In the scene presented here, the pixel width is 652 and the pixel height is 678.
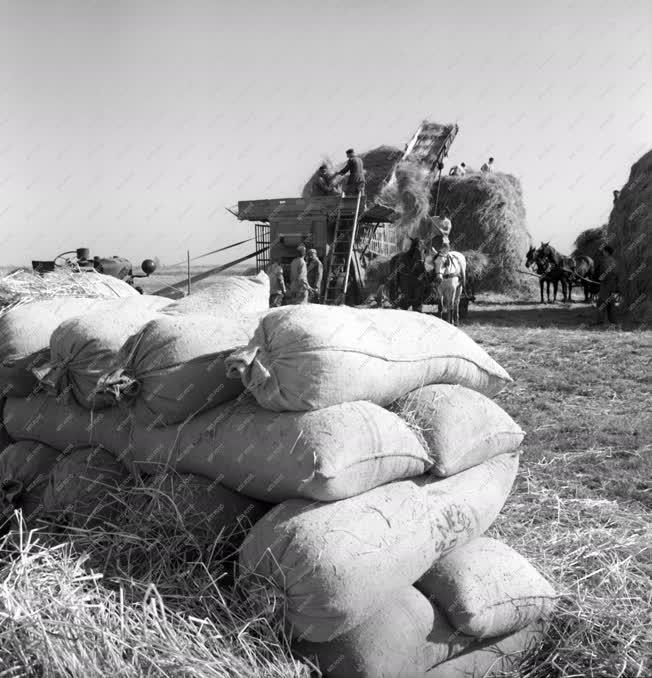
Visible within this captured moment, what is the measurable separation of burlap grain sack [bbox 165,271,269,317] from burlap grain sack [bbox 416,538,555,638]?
133 centimetres

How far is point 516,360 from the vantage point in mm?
7801

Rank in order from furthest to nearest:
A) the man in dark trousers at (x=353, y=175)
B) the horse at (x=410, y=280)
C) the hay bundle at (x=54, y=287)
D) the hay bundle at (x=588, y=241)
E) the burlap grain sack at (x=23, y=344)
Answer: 1. the hay bundle at (x=588, y=241)
2. the man in dark trousers at (x=353, y=175)
3. the horse at (x=410, y=280)
4. the hay bundle at (x=54, y=287)
5. the burlap grain sack at (x=23, y=344)

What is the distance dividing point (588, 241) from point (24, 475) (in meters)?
19.2

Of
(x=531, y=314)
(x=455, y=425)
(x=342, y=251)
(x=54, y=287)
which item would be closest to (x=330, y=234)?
(x=342, y=251)

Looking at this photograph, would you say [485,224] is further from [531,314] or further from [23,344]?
[23,344]

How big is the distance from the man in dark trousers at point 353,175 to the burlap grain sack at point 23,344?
12.5 metres

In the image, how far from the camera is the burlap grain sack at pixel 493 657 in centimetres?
209

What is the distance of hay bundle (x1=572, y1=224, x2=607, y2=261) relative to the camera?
1902 centimetres

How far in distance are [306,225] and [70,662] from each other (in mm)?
14125

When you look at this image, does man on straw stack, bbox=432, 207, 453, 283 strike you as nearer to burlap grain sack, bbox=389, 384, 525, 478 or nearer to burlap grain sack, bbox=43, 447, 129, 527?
burlap grain sack, bbox=389, 384, 525, 478

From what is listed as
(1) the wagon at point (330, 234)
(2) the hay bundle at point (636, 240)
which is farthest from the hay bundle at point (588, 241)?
(1) the wagon at point (330, 234)

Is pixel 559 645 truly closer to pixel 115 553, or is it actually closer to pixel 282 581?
pixel 282 581

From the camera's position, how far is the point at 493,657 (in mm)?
2184

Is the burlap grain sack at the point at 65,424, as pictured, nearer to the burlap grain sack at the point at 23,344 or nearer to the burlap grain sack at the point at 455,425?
the burlap grain sack at the point at 23,344
